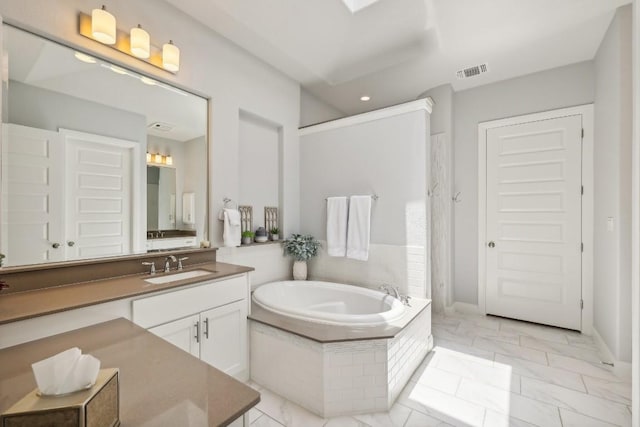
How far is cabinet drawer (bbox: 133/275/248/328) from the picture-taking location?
166 centimetres

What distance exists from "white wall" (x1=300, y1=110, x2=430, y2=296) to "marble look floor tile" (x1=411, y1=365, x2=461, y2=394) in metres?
0.67

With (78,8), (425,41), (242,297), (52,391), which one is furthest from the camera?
(425,41)

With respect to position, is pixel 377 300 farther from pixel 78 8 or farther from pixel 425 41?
pixel 78 8

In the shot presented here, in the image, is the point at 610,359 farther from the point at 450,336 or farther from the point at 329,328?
the point at 329,328

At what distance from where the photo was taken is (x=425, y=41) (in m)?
2.86

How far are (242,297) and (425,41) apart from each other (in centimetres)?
288

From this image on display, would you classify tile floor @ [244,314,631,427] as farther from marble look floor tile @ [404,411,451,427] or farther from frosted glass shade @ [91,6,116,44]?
frosted glass shade @ [91,6,116,44]

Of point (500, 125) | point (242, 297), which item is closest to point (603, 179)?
point (500, 125)

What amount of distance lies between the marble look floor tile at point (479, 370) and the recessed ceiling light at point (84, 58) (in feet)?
11.2

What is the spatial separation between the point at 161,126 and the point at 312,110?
7.10 feet

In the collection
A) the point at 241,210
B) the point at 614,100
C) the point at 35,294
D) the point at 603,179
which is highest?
the point at 614,100

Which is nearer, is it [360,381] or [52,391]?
[52,391]

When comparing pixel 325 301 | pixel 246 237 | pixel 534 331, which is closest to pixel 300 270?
pixel 325 301

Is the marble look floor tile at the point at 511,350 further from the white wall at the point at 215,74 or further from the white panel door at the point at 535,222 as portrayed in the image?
the white wall at the point at 215,74
